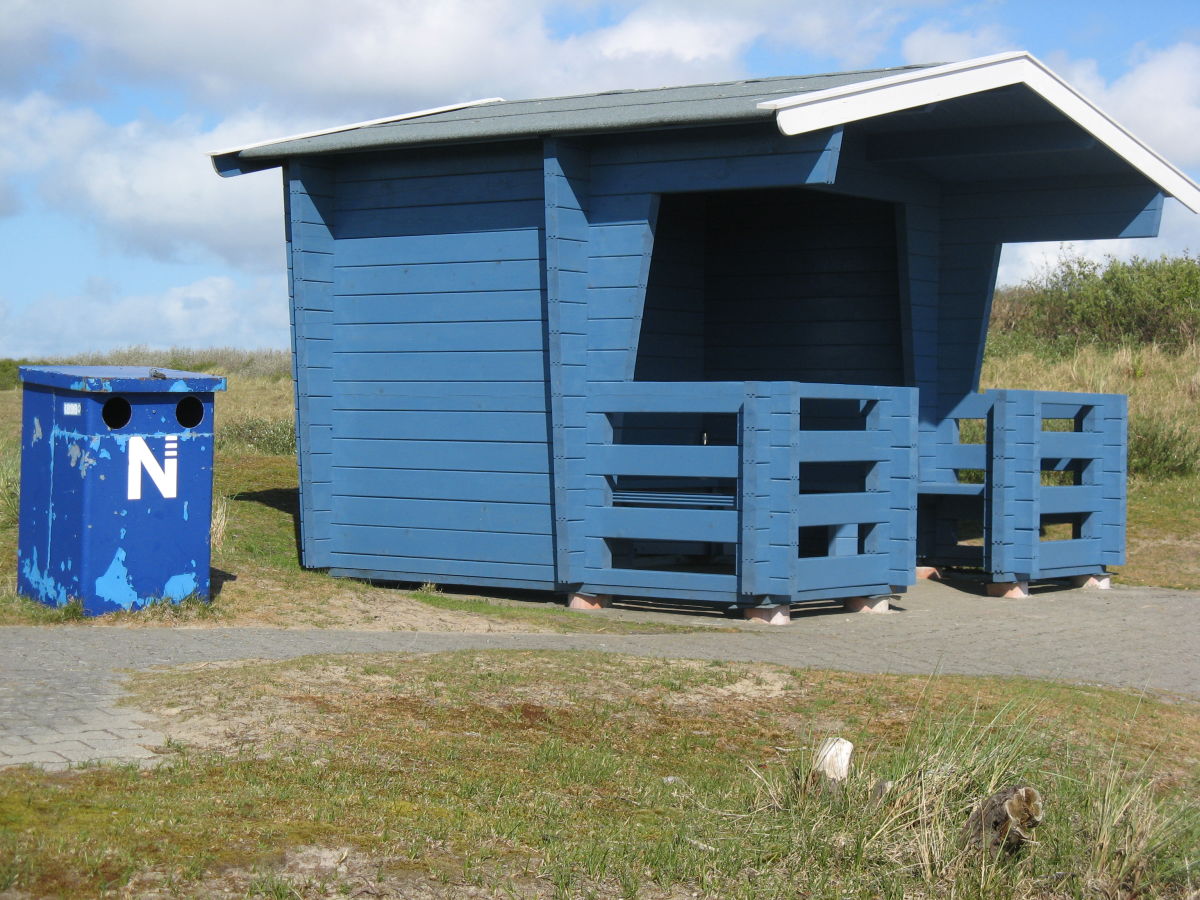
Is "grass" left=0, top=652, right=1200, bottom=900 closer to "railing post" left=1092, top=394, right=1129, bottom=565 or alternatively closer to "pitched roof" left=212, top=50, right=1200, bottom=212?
"pitched roof" left=212, top=50, right=1200, bottom=212

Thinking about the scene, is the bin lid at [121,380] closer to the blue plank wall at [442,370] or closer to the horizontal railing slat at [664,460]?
the blue plank wall at [442,370]

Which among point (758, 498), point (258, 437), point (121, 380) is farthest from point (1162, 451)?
point (121, 380)

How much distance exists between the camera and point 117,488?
9.58m

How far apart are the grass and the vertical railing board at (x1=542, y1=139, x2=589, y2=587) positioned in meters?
4.61

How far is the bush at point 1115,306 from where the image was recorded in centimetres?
3055

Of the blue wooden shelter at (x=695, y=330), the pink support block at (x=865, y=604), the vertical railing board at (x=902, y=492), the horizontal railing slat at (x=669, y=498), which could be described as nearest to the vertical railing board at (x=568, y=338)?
the blue wooden shelter at (x=695, y=330)

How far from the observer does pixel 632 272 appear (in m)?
11.6

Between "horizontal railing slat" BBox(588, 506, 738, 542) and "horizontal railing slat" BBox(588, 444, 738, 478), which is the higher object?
"horizontal railing slat" BBox(588, 444, 738, 478)

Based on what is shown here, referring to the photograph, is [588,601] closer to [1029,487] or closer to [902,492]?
[902,492]

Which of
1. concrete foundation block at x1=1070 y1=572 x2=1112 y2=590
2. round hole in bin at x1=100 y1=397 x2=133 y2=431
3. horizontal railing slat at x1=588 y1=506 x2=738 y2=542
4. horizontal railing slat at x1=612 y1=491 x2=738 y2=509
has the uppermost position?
round hole in bin at x1=100 y1=397 x2=133 y2=431

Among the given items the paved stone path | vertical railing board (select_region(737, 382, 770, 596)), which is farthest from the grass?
vertical railing board (select_region(737, 382, 770, 596))

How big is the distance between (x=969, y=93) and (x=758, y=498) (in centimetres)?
363

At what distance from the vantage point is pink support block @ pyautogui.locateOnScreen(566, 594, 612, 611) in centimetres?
1194

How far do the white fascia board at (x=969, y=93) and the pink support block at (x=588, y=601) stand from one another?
159 inches
